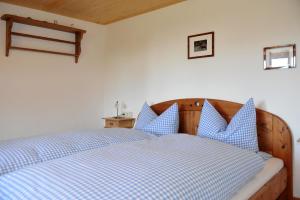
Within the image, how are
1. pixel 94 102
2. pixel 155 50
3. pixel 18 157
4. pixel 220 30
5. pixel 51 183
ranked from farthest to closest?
1. pixel 94 102
2. pixel 155 50
3. pixel 220 30
4. pixel 18 157
5. pixel 51 183

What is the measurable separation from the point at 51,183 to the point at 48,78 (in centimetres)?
259

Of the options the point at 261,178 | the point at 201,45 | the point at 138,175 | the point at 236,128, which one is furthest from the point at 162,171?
the point at 201,45

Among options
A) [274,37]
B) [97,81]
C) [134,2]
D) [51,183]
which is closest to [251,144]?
[274,37]

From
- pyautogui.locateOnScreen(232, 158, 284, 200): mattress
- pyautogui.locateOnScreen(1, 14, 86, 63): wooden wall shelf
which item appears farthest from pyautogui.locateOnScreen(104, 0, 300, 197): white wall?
pyautogui.locateOnScreen(1, 14, 86, 63): wooden wall shelf

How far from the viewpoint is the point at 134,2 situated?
3.12 m

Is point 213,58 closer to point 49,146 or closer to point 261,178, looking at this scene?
point 261,178

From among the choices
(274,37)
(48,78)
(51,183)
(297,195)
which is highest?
(274,37)

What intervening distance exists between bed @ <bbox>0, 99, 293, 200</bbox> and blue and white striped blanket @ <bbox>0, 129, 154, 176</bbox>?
0.5 inches

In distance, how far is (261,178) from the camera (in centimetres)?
185

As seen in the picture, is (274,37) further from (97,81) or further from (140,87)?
(97,81)

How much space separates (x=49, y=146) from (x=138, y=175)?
958 mm

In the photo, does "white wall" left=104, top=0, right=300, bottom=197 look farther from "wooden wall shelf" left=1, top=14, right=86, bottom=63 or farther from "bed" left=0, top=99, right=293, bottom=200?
"wooden wall shelf" left=1, top=14, right=86, bottom=63

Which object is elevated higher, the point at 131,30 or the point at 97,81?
the point at 131,30

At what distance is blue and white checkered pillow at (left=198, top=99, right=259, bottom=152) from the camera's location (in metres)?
2.24
